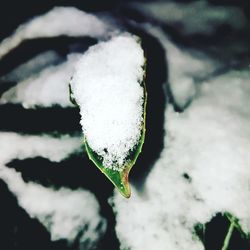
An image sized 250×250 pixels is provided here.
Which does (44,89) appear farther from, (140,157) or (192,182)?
(192,182)

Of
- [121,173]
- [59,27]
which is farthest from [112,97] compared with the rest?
[59,27]

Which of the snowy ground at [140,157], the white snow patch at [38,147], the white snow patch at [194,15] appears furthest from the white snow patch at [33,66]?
the white snow patch at [194,15]

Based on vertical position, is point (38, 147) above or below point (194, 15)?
below

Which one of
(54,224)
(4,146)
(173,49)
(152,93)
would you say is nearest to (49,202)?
(54,224)

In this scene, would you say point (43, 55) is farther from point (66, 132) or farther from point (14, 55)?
point (66, 132)

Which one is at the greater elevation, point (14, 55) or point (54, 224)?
point (14, 55)

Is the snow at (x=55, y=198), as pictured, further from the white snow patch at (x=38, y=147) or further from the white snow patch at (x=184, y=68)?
the white snow patch at (x=184, y=68)

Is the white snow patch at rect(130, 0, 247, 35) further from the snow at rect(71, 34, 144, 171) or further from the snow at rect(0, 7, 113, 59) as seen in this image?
the snow at rect(71, 34, 144, 171)

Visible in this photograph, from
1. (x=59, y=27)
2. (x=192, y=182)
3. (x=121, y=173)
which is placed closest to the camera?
(x=121, y=173)
